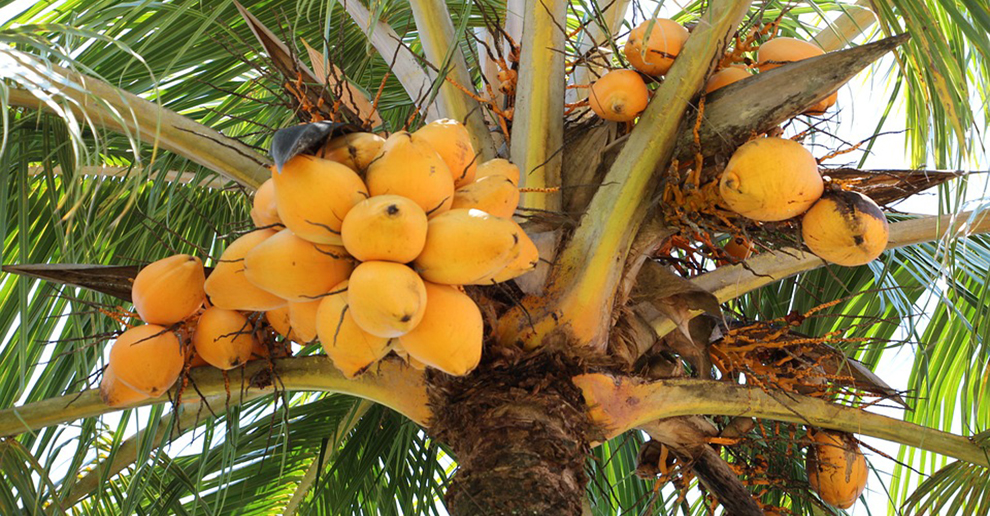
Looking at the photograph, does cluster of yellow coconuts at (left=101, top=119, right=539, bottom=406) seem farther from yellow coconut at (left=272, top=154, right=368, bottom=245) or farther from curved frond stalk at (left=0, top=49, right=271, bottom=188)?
curved frond stalk at (left=0, top=49, right=271, bottom=188)

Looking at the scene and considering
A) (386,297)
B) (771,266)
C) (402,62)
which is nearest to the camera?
(386,297)

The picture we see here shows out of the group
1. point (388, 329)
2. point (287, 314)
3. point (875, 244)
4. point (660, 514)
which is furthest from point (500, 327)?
point (660, 514)

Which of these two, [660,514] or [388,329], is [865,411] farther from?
[388,329]

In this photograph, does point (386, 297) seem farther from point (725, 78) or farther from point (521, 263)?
point (725, 78)

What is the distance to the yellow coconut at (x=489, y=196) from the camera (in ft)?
4.24

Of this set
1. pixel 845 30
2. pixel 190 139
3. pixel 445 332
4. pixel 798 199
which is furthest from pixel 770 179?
pixel 845 30

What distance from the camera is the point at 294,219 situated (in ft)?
3.85

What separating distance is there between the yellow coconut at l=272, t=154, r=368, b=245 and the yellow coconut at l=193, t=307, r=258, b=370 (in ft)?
1.26

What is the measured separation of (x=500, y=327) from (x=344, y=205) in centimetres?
49

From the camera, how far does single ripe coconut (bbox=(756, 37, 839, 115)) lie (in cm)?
170

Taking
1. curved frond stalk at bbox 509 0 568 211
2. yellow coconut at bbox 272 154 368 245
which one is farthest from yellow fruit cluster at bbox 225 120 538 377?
curved frond stalk at bbox 509 0 568 211

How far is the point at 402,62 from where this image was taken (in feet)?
6.83

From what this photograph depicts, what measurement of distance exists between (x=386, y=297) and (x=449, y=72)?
2.74 feet

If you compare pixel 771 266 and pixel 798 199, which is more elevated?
pixel 771 266
